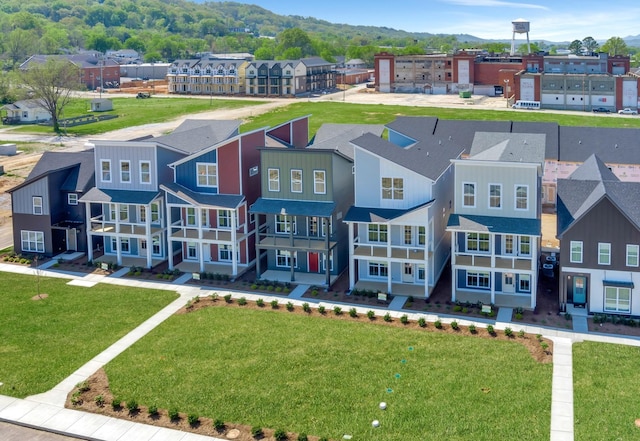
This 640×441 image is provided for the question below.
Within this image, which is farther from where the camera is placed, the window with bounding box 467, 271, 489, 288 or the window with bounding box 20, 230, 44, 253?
the window with bounding box 20, 230, 44, 253

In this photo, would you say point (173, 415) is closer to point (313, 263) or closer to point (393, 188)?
point (313, 263)

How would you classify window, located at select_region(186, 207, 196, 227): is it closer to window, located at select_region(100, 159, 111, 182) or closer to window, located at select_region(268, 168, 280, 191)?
window, located at select_region(268, 168, 280, 191)

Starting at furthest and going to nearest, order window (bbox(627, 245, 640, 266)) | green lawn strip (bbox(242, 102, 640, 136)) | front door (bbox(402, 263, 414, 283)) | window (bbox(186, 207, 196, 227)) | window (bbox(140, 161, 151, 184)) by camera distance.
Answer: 1. green lawn strip (bbox(242, 102, 640, 136))
2. window (bbox(140, 161, 151, 184))
3. window (bbox(186, 207, 196, 227))
4. front door (bbox(402, 263, 414, 283))
5. window (bbox(627, 245, 640, 266))

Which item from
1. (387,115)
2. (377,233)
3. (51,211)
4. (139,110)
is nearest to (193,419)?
(377,233)

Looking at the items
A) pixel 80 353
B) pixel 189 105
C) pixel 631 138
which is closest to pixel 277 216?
pixel 80 353

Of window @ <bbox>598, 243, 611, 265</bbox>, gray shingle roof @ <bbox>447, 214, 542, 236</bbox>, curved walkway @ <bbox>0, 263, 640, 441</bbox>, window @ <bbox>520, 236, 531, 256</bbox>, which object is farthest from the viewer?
window @ <bbox>520, 236, 531, 256</bbox>

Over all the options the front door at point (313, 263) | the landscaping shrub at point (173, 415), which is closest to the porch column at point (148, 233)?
the front door at point (313, 263)

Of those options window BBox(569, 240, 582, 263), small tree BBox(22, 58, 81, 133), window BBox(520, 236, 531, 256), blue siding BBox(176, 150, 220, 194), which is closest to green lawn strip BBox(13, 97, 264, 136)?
small tree BBox(22, 58, 81, 133)

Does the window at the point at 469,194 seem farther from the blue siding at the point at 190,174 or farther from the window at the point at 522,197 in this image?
the blue siding at the point at 190,174
